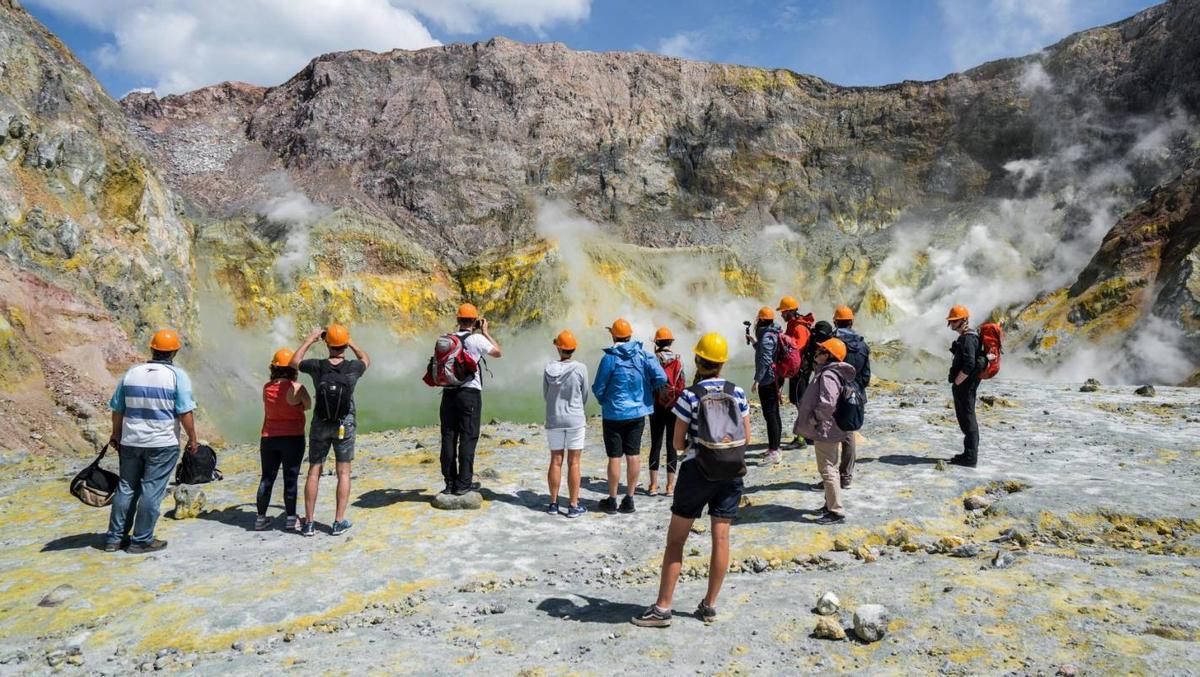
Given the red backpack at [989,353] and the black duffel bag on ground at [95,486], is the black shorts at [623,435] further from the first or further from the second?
the black duffel bag on ground at [95,486]

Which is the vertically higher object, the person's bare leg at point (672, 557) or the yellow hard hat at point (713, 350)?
the yellow hard hat at point (713, 350)

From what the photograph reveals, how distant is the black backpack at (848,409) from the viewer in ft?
26.2

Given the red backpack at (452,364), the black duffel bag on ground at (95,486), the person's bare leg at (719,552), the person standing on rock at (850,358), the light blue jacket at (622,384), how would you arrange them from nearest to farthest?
the person's bare leg at (719,552), the black duffel bag on ground at (95,486), the light blue jacket at (622,384), the red backpack at (452,364), the person standing on rock at (850,358)

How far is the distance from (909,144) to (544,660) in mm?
64183

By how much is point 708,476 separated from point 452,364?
4.29 m

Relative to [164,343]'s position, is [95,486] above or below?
below

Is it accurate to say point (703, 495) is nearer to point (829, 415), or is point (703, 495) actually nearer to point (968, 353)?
point (829, 415)

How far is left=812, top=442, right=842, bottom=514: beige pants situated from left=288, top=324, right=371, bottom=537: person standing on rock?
17.2 ft

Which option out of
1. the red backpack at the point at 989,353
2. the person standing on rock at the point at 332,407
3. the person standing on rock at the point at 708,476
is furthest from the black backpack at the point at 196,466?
the red backpack at the point at 989,353

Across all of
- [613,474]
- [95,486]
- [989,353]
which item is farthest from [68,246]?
[989,353]

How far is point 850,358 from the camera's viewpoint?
9.73 m

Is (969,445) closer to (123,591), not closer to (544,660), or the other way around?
(544,660)

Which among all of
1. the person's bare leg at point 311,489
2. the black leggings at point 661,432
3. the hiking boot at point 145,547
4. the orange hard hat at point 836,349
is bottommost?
the hiking boot at point 145,547

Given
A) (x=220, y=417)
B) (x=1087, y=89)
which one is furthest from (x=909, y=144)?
(x=220, y=417)
